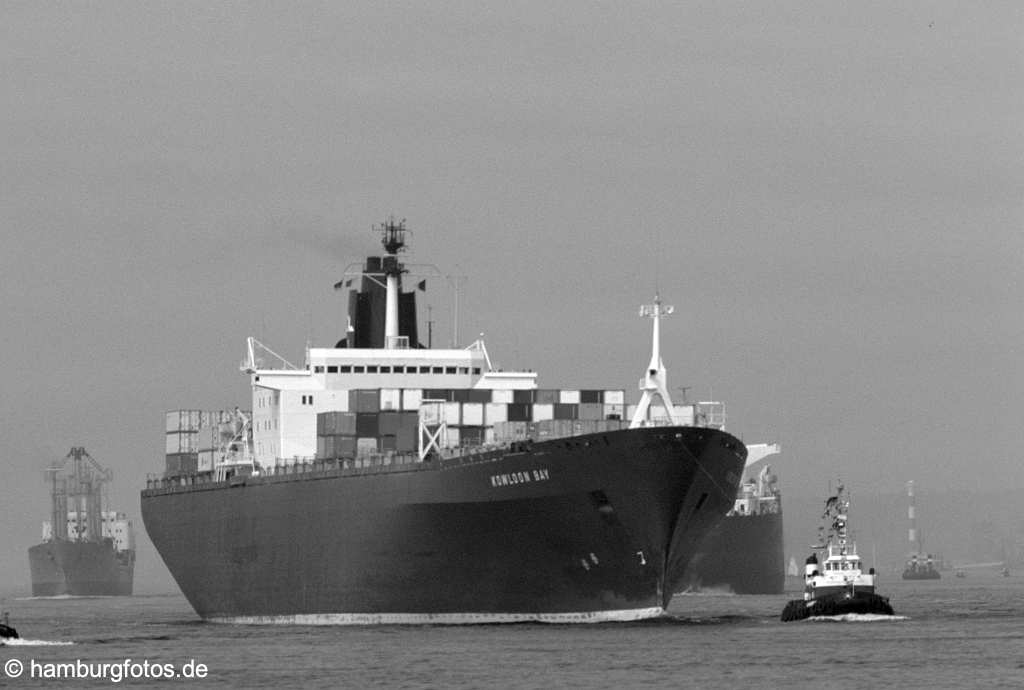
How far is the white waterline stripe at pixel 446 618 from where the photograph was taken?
72.9m

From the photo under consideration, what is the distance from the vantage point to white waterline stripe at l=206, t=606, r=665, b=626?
239 feet

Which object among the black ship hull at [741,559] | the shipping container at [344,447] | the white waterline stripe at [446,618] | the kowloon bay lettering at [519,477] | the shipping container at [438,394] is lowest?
the white waterline stripe at [446,618]

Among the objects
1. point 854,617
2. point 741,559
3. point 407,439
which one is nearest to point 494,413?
point 407,439

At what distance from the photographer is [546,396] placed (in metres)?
83.4

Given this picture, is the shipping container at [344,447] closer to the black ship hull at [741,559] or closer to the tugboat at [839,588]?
the tugboat at [839,588]

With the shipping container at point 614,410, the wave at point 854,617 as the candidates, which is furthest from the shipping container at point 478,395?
the wave at point 854,617

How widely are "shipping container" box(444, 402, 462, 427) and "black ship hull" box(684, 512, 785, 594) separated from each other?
4775cm

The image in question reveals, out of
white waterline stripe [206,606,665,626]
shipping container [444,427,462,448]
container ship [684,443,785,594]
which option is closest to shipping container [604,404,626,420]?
shipping container [444,427,462,448]

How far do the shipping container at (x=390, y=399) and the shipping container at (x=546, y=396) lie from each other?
17.7 feet

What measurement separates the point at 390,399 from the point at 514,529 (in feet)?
41.9

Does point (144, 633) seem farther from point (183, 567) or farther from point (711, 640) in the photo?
point (711, 640)

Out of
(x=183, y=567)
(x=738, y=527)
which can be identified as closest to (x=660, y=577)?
(x=183, y=567)

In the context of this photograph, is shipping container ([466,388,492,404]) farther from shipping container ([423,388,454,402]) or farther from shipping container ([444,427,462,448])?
shipping container ([444,427,462,448])

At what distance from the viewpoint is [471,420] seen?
270 feet
